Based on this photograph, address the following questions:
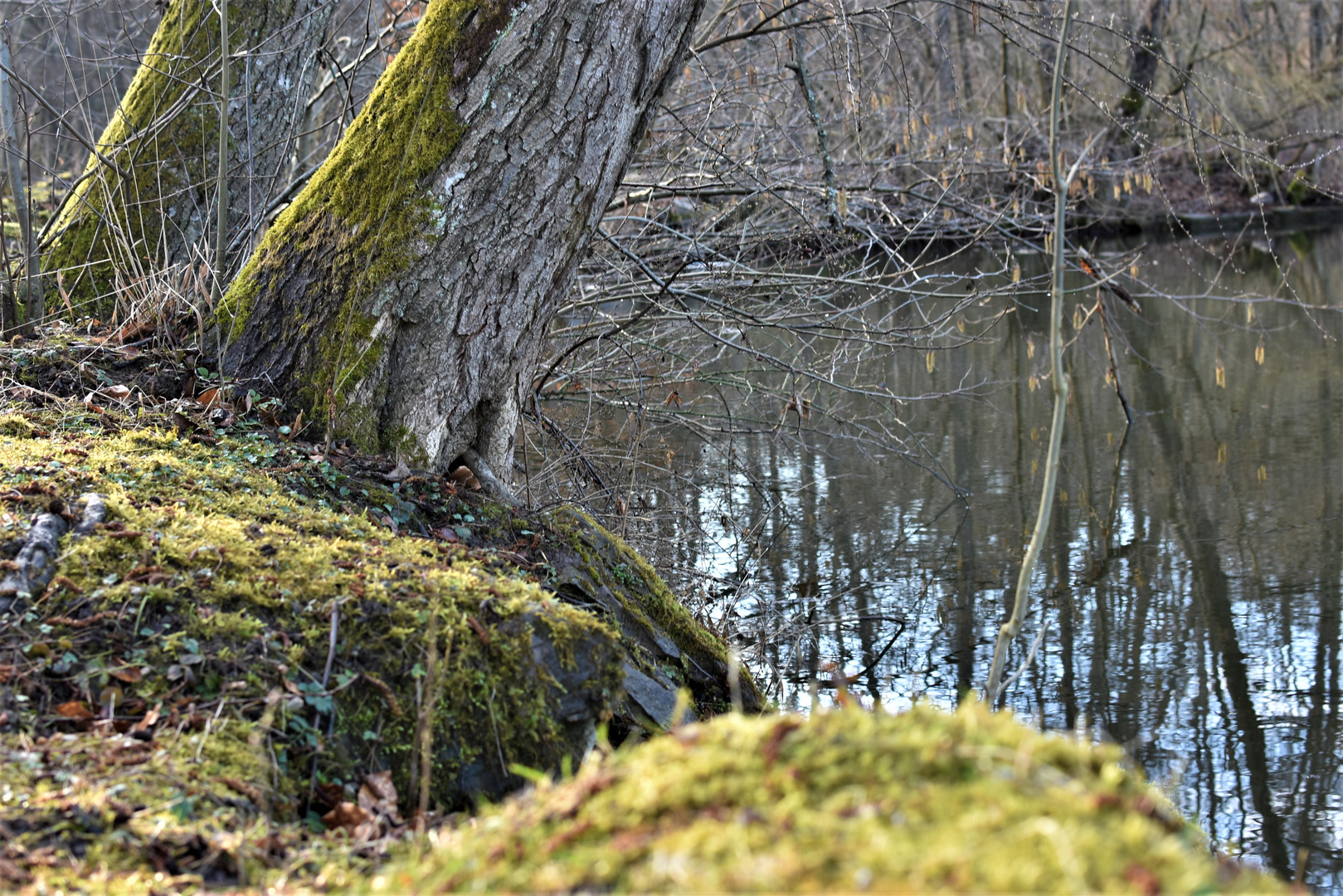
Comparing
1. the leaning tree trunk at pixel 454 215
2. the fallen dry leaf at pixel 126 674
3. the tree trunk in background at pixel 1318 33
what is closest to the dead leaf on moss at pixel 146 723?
the fallen dry leaf at pixel 126 674

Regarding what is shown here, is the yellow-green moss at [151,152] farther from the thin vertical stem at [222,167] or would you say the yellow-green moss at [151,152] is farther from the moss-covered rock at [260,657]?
the moss-covered rock at [260,657]

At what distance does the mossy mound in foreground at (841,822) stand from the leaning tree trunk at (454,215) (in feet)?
8.33

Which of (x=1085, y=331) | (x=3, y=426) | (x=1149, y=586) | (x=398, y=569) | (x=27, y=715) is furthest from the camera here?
(x=1085, y=331)

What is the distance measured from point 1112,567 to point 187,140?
→ 18.3ft

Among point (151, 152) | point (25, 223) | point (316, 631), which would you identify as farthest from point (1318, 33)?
point (316, 631)

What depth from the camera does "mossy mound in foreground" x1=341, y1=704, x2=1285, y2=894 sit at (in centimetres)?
106

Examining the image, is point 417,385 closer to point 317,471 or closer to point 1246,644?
point 317,471

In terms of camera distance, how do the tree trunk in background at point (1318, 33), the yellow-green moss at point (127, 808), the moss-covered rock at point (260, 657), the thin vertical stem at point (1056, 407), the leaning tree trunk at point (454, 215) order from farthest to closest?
the tree trunk in background at point (1318, 33)
the leaning tree trunk at point (454, 215)
the thin vertical stem at point (1056, 407)
the moss-covered rock at point (260, 657)
the yellow-green moss at point (127, 808)

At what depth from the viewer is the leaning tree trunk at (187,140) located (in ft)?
15.9

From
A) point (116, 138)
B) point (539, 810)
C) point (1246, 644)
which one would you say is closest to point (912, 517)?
point (1246, 644)

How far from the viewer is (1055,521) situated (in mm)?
7211

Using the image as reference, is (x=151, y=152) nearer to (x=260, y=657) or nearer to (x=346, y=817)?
(x=260, y=657)

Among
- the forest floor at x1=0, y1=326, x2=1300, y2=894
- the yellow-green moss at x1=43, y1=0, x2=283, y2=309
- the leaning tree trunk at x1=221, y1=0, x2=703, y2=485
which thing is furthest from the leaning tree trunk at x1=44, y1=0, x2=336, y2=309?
the leaning tree trunk at x1=221, y1=0, x2=703, y2=485

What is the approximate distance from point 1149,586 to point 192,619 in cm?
534
